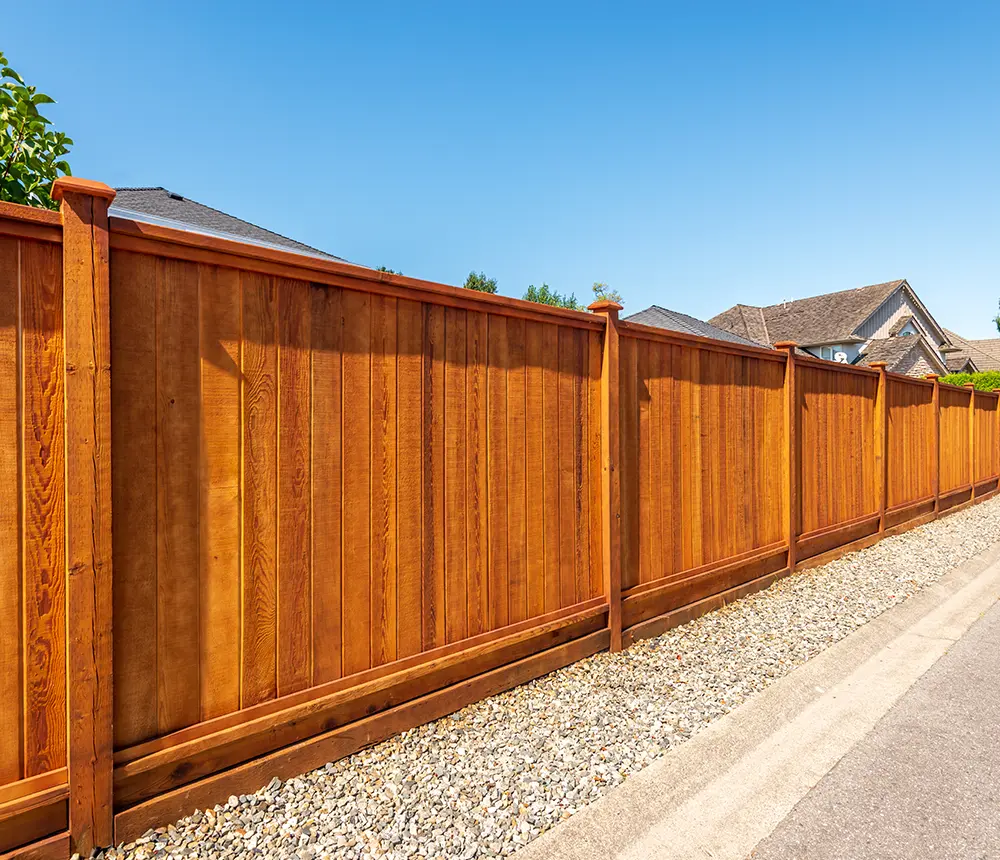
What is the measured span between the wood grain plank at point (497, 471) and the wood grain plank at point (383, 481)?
55 cm

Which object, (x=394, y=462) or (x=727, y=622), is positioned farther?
(x=727, y=622)

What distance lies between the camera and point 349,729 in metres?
2.24

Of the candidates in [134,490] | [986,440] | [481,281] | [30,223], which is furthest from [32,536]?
[481,281]

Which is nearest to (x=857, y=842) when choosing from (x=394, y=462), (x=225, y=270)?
(x=394, y=462)

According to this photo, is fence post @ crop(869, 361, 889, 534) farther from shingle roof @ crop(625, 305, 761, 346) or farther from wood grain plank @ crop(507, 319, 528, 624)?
shingle roof @ crop(625, 305, 761, 346)

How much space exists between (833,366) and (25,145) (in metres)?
6.22

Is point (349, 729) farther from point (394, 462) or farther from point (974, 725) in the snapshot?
point (974, 725)

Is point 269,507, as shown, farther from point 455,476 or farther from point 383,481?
point 455,476

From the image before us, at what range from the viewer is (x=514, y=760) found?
89.8 inches

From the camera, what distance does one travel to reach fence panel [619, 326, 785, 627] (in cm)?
358

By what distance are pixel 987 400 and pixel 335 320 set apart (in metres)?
12.3

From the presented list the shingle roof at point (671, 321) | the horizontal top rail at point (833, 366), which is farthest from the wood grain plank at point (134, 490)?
the shingle roof at point (671, 321)

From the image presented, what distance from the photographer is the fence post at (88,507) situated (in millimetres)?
1627

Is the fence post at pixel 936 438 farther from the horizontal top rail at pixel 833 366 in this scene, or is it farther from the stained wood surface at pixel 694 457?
the stained wood surface at pixel 694 457
